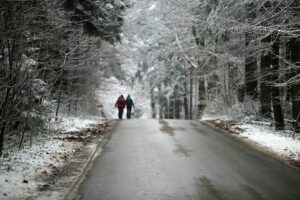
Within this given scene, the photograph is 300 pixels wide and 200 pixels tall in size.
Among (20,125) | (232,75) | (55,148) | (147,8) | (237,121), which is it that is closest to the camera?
(55,148)

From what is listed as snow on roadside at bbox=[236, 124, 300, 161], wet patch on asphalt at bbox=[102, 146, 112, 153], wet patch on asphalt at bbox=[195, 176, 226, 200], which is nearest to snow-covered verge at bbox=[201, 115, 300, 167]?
snow on roadside at bbox=[236, 124, 300, 161]

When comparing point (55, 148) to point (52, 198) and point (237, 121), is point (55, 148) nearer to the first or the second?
point (52, 198)

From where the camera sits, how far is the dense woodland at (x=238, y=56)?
15.7m

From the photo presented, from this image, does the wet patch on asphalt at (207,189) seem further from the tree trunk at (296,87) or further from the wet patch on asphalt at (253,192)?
the tree trunk at (296,87)

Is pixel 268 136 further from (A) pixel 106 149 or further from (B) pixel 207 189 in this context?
(B) pixel 207 189

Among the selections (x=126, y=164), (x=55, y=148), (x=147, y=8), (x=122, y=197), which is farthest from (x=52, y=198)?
(x=147, y=8)

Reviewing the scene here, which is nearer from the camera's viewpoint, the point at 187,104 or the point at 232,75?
the point at 232,75

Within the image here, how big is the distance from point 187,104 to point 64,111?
72.1 ft

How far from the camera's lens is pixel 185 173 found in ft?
34.3

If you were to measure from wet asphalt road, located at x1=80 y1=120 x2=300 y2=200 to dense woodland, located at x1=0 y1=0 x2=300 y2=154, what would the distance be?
2.79m

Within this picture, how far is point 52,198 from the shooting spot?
26.9 feet

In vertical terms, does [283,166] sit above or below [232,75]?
below

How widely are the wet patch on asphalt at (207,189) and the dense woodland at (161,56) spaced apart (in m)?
4.72

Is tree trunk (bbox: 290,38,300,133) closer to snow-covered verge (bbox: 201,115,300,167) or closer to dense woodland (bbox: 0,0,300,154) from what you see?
dense woodland (bbox: 0,0,300,154)
